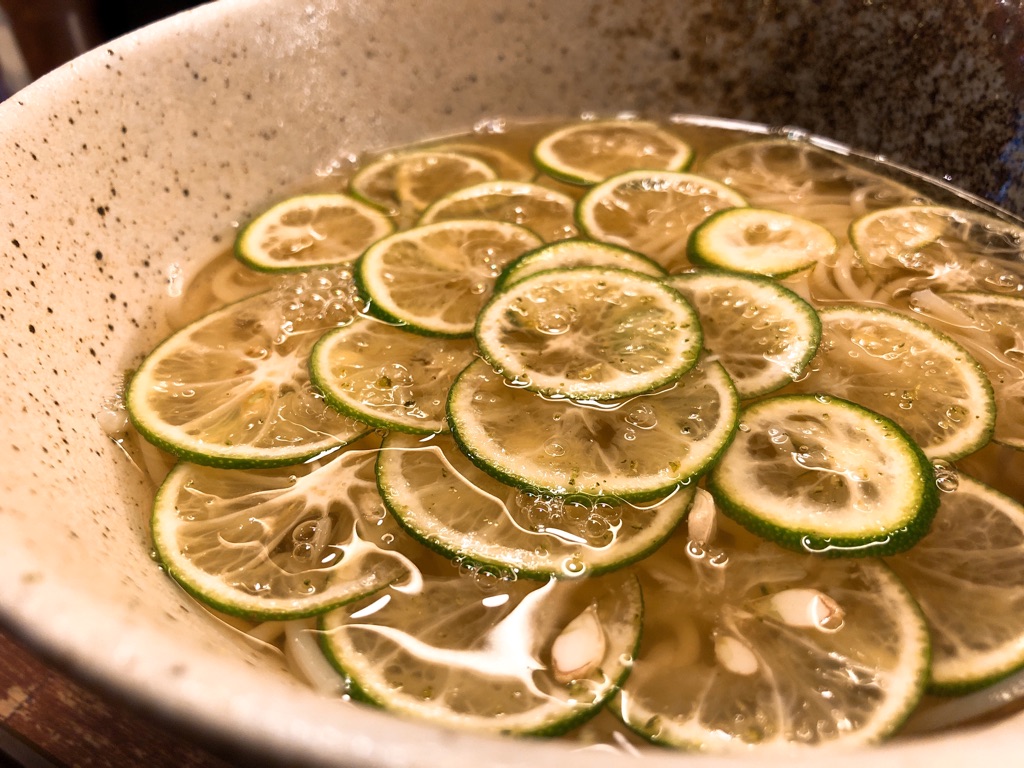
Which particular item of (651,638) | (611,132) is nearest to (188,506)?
(651,638)

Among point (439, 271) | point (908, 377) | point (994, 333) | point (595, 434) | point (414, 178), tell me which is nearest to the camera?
point (595, 434)

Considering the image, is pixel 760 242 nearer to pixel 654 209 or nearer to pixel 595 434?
pixel 654 209

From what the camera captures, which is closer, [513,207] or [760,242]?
[760,242]

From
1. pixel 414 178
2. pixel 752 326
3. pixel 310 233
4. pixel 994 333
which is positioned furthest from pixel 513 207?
pixel 994 333

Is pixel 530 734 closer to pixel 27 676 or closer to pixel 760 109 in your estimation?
pixel 27 676

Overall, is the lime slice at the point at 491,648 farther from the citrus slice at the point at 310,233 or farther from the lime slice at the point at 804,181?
the lime slice at the point at 804,181

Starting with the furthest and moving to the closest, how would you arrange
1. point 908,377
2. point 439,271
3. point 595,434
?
point 439,271 → point 908,377 → point 595,434

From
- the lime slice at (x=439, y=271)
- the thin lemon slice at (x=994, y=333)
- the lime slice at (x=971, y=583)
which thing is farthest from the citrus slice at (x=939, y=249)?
the lime slice at (x=439, y=271)

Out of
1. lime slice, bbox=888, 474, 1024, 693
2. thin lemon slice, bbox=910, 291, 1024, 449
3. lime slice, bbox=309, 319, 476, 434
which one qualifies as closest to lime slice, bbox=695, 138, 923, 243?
thin lemon slice, bbox=910, 291, 1024, 449
